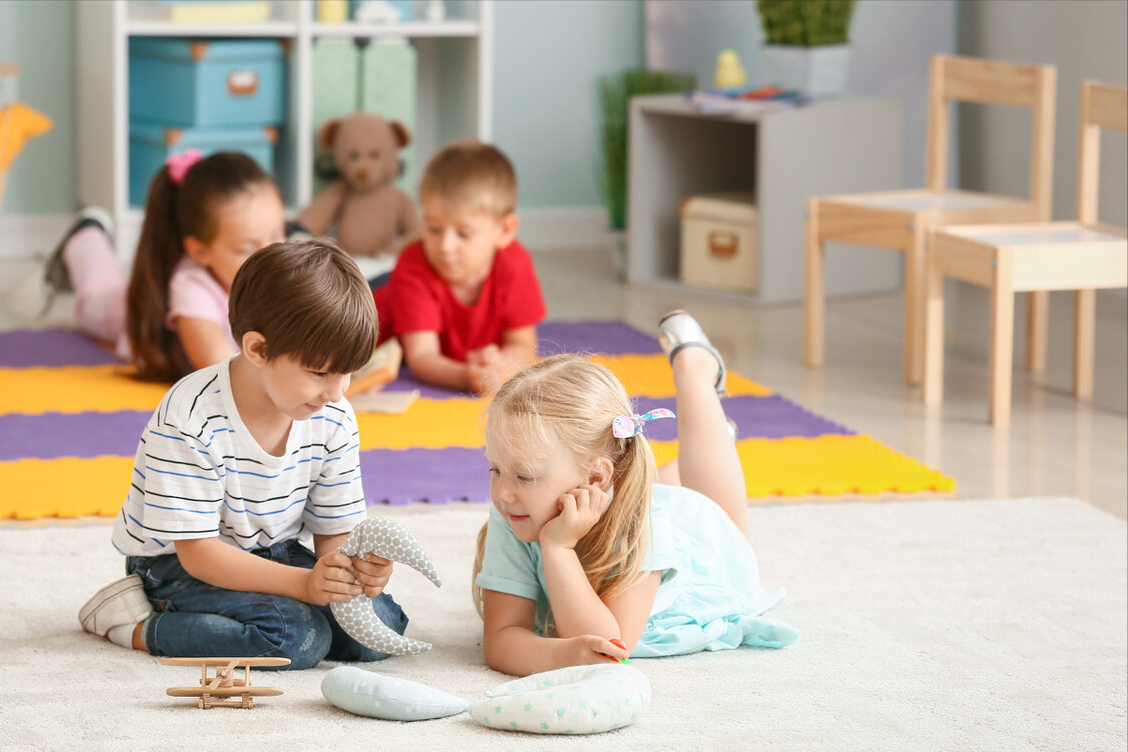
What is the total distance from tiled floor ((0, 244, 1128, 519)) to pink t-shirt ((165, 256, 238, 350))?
0.67 metres

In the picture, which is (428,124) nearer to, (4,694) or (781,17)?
(781,17)

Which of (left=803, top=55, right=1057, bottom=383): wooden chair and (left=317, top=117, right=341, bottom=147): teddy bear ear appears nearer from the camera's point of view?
(left=803, top=55, right=1057, bottom=383): wooden chair

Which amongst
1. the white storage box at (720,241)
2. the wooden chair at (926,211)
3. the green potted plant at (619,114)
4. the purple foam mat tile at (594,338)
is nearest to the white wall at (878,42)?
the green potted plant at (619,114)

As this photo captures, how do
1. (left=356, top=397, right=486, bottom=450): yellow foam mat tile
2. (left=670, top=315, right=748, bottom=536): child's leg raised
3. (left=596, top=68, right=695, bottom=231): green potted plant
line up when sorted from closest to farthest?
(left=670, top=315, right=748, bottom=536): child's leg raised → (left=356, top=397, right=486, bottom=450): yellow foam mat tile → (left=596, top=68, right=695, bottom=231): green potted plant

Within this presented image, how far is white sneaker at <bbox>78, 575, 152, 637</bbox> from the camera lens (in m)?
1.18

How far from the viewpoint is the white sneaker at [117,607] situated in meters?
1.18

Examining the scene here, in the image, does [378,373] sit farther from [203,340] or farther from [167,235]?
[167,235]

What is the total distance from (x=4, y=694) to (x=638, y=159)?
2354 mm

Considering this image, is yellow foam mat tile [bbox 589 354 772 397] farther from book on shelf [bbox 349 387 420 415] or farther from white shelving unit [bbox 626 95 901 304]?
white shelving unit [bbox 626 95 901 304]

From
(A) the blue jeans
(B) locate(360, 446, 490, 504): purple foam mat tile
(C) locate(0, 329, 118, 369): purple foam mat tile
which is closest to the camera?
(A) the blue jeans

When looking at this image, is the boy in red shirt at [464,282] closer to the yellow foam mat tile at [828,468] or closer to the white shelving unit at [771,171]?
the yellow foam mat tile at [828,468]

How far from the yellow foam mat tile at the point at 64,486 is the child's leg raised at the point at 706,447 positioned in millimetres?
620

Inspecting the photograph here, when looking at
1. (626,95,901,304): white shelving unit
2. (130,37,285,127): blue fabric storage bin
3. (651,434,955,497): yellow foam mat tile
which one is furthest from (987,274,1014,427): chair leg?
(130,37,285,127): blue fabric storage bin

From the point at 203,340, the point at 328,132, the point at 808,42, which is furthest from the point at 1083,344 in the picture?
the point at 328,132
